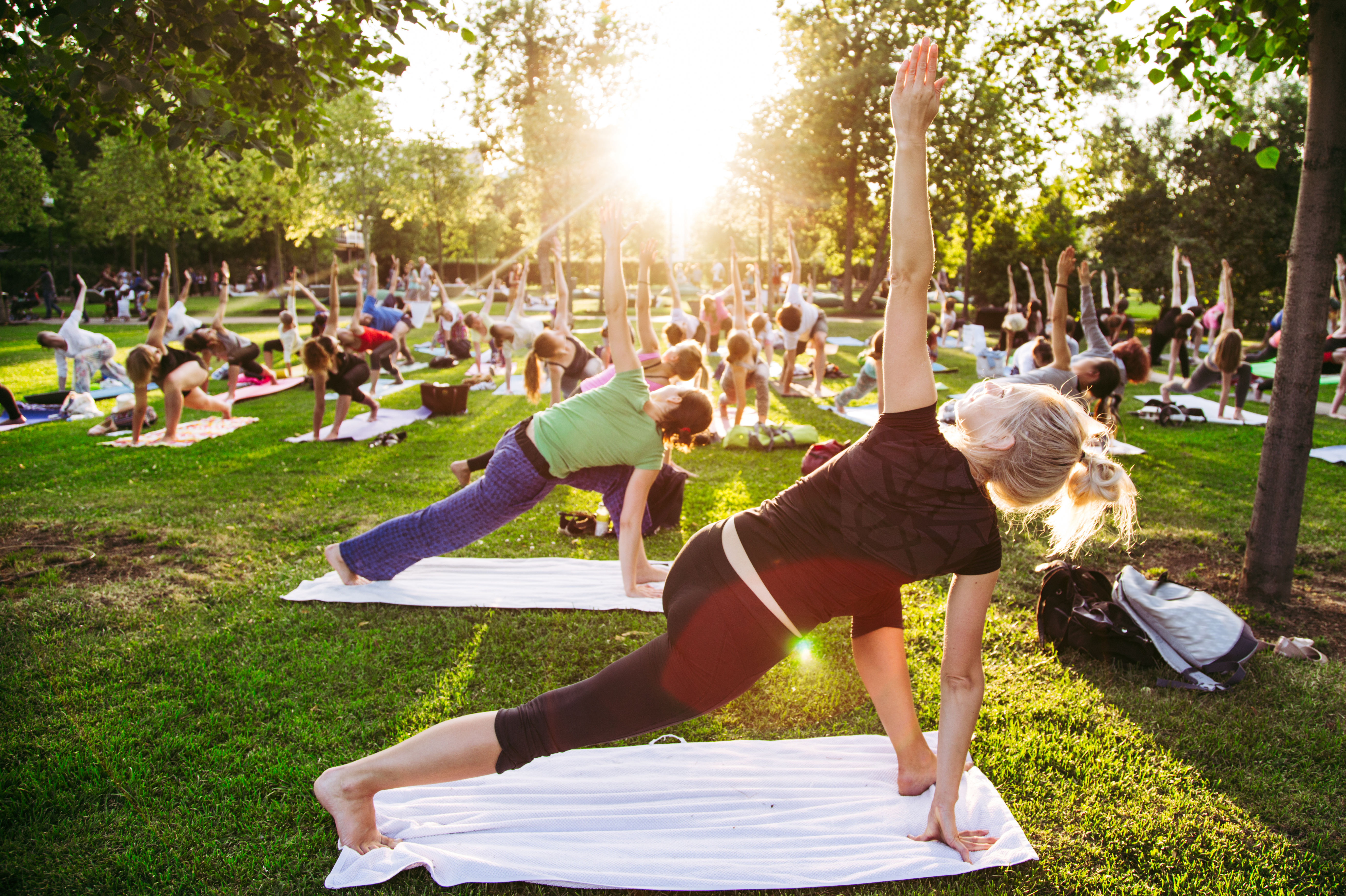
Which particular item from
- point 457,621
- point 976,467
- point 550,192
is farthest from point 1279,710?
point 550,192

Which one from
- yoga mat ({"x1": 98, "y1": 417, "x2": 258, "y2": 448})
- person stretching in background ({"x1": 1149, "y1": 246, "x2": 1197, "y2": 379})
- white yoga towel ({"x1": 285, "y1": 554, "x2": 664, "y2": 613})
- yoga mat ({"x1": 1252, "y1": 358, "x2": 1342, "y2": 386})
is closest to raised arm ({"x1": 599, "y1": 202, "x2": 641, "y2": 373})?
white yoga towel ({"x1": 285, "y1": 554, "x2": 664, "y2": 613})

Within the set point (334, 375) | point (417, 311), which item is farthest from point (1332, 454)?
point (417, 311)

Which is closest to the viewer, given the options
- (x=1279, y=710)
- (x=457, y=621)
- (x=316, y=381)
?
(x=1279, y=710)

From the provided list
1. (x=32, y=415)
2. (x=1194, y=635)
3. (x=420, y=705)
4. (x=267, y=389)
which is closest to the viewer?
(x=420, y=705)

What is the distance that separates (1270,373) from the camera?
564 inches

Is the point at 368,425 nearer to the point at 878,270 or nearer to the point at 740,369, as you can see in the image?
the point at 740,369

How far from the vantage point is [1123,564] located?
17.7 ft

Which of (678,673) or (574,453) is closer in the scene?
(678,673)

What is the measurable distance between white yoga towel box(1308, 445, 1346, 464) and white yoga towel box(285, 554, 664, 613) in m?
8.07

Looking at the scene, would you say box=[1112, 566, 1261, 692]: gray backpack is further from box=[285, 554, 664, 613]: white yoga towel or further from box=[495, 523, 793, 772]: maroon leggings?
box=[495, 523, 793, 772]: maroon leggings

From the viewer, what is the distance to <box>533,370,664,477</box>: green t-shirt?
428cm

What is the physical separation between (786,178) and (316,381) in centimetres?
2295

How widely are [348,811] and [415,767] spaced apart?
39 cm

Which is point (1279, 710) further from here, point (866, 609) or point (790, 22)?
point (790, 22)
